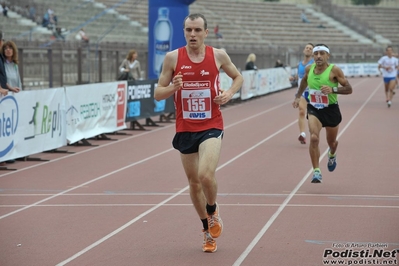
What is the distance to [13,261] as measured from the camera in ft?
24.5

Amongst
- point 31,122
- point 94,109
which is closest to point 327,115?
point 31,122

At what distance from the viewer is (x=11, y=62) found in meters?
15.0

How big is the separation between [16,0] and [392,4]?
1872 inches

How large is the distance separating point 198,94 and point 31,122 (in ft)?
25.4

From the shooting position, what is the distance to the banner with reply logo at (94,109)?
666 inches

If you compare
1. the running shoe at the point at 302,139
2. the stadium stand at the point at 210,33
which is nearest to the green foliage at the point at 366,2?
the stadium stand at the point at 210,33

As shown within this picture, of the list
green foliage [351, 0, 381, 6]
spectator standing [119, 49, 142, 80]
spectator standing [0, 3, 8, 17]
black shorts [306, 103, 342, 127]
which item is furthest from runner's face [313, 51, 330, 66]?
green foliage [351, 0, 381, 6]

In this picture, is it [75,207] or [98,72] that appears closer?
[75,207]

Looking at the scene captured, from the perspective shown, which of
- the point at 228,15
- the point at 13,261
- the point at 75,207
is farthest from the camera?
the point at 228,15

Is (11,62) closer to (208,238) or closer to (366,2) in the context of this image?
(208,238)

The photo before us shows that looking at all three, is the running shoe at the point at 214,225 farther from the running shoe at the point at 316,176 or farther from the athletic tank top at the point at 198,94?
the running shoe at the point at 316,176

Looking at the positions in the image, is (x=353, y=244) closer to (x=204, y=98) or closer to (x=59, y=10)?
(x=204, y=98)

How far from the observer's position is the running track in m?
7.85

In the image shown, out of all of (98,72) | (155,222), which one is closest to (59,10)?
(98,72)
